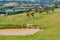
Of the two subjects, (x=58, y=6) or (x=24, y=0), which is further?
(x=58, y=6)

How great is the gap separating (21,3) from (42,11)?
644cm

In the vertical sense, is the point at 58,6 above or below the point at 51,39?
below

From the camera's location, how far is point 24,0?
1539 inches

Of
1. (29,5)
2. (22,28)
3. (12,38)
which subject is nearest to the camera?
(12,38)

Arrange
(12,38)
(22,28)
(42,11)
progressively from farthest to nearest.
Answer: (42,11) < (22,28) < (12,38)

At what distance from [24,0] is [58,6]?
8443 millimetres

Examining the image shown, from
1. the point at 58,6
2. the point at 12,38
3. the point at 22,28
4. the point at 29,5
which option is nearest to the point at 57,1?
the point at 58,6

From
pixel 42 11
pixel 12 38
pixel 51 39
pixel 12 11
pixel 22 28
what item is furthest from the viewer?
pixel 12 11

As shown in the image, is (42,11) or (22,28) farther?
(42,11)

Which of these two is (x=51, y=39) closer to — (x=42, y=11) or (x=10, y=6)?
(x=42, y=11)

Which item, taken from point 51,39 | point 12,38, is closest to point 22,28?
point 12,38

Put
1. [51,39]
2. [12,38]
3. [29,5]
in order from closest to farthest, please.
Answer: [51,39]
[12,38]
[29,5]

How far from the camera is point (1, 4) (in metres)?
39.1

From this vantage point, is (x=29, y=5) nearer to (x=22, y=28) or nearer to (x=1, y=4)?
(x=1, y=4)
